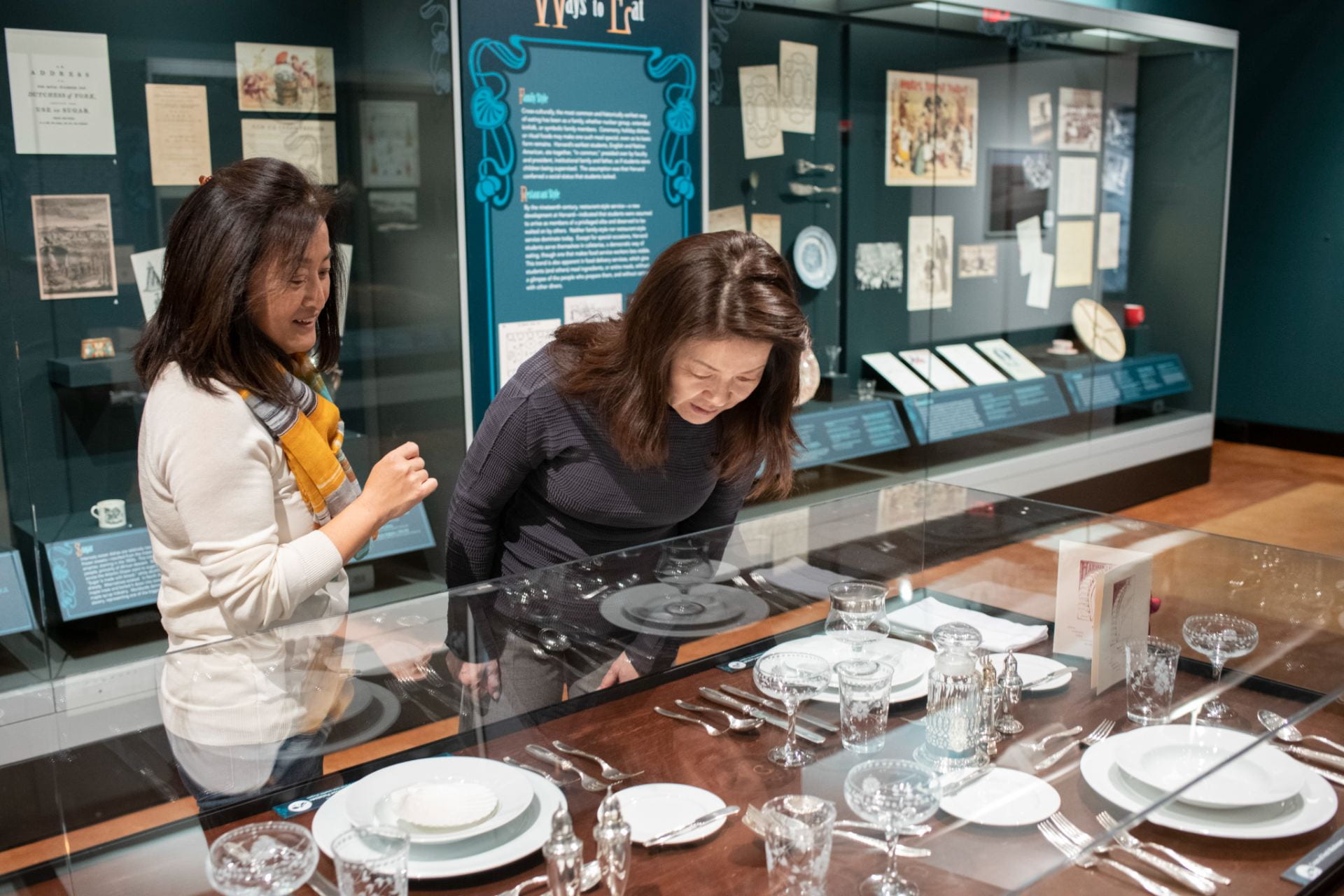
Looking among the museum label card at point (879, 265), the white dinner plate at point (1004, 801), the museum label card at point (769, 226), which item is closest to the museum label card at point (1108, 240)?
the museum label card at point (879, 265)

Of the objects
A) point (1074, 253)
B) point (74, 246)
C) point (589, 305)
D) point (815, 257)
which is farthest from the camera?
point (1074, 253)

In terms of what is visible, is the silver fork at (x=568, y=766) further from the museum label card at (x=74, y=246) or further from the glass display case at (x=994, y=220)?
the glass display case at (x=994, y=220)

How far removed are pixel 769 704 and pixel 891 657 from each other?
0.72 ft

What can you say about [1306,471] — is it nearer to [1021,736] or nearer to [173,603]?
[1021,736]

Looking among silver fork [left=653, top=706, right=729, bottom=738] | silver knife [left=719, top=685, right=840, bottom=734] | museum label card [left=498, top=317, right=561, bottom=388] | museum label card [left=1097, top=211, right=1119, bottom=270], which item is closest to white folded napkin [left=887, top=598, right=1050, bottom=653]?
silver knife [left=719, top=685, right=840, bottom=734]

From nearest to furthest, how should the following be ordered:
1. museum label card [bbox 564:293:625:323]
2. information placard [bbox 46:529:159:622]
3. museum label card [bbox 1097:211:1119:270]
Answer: information placard [bbox 46:529:159:622]
museum label card [bbox 564:293:625:323]
museum label card [bbox 1097:211:1119:270]

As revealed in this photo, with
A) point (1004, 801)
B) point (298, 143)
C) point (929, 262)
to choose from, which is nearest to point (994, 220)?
point (929, 262)

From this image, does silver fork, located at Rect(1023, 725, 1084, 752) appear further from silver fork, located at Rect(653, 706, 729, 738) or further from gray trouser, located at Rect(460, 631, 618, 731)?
gray trouser, located at Rect(460, 631, 618, 731)

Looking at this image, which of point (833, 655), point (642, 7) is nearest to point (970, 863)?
point (833, 655)

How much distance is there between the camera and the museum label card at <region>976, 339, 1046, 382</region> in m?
5.75

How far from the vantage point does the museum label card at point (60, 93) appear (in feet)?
9.89

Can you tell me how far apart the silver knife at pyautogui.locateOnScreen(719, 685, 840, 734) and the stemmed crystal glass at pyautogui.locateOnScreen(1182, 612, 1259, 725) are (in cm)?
57

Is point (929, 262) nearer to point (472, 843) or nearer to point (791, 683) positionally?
point (791, 683)

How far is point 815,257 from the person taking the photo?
16.4ft
